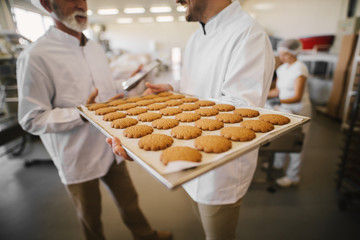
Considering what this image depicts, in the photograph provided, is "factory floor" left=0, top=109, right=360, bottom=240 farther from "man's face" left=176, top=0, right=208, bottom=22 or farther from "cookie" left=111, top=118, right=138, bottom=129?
"man's face" left=176, top=0, right=208, bottom=22

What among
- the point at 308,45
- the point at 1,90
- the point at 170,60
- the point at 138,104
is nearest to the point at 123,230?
the point at 138,104

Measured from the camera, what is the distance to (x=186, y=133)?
0.84 meters

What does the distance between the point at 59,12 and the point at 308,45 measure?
6.25 metres

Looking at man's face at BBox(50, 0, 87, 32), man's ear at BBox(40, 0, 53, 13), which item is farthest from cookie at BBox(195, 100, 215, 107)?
man's ear at BBox(40, 0, 53, 13)

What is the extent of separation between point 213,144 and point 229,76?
45cm

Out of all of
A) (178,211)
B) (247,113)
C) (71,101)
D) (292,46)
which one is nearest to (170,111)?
(247,113)

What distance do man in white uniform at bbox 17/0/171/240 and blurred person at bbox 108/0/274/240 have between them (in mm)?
723

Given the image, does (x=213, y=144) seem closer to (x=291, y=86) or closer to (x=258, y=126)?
(x=258, y=126)

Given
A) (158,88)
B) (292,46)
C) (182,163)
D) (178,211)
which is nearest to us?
(182,163)

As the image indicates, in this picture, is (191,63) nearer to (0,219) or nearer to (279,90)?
(279,90)

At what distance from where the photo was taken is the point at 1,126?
238 centimetres

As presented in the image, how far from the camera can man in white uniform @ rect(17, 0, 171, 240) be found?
43.8 inches

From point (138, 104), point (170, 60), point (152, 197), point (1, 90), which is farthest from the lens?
point (170, 60)

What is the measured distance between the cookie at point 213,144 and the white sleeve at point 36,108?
83 centimetres
